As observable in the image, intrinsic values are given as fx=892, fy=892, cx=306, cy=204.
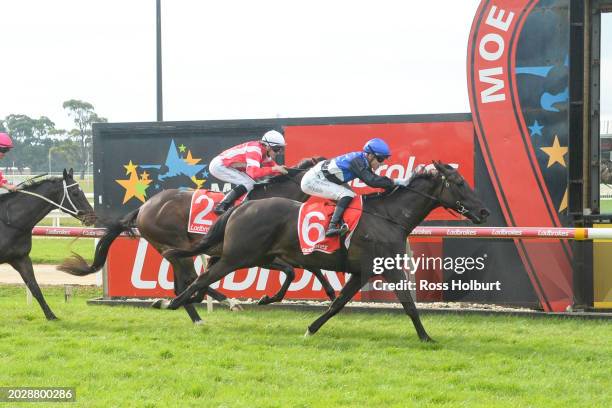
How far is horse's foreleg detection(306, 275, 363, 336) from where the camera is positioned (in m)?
7.49

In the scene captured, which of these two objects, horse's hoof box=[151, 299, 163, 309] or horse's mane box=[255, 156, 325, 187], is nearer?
horse's mane box=[255, 156, 325, 187]

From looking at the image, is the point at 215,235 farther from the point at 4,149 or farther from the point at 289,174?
the point at 4,149

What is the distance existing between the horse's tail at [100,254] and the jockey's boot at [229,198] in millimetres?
1062

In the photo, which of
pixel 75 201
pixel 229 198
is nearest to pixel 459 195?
pixel 229 198

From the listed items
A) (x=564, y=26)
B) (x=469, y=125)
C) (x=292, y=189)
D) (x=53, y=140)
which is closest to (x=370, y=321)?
(x=292, y=189)

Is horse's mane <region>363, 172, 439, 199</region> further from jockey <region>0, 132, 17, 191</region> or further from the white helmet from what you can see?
jockey <region>0, 132, 17, 191</region>

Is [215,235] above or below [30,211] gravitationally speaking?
below

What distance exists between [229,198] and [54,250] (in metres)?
10.9

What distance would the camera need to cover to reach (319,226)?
24.3 feet

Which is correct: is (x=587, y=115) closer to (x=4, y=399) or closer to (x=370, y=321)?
(x=370, y=321)

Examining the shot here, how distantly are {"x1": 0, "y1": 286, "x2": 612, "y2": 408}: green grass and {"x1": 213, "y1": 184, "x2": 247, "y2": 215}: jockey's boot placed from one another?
108 cm

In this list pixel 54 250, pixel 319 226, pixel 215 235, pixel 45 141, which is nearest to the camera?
pixel 319 226

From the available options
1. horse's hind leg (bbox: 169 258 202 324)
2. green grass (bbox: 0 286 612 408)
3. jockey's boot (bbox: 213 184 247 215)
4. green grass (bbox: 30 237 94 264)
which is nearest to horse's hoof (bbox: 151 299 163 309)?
green grass (bbox: 0 286 612 408)

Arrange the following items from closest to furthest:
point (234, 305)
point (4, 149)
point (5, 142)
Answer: point (4, 149) → point (5, 142) → point (234, 305)
